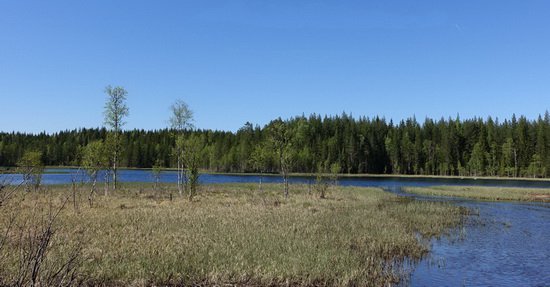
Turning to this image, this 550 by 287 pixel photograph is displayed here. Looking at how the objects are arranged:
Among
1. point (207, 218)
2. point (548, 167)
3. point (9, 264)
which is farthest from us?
point (548, 167)

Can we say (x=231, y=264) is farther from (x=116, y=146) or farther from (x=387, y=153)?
(x=387, y=153)

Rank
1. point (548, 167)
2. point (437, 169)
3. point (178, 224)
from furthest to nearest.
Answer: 1. point (437, 169)
2. point (548, 167)
3. point (178, 224)

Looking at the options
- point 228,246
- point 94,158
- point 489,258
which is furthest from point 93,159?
point 489,258

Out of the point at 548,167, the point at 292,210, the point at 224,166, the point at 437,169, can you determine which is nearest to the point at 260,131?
the point at 224,166

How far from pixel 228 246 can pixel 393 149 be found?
6184 inches

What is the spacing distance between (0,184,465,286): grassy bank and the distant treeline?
11628 cm

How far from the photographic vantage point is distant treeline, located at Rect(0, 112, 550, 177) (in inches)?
5787

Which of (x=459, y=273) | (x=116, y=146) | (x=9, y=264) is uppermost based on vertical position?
(x=116, y=146)

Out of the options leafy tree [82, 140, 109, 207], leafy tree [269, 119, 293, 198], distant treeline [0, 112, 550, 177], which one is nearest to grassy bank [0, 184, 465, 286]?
leafy tree [82, 140, 109, 207]

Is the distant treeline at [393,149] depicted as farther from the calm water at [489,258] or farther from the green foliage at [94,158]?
the calm water at [489,258]

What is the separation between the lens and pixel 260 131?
18850 centimetres

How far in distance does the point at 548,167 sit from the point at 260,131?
107554 mm

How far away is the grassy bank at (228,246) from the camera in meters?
13.9

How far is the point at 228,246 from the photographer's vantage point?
57.7 feet
